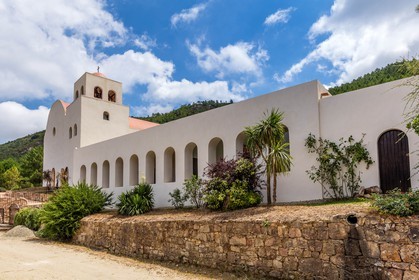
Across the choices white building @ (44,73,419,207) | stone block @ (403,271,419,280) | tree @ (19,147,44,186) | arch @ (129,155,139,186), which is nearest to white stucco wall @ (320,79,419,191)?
white building @ (44,73,419,207)

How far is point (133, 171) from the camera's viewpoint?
20.8 m

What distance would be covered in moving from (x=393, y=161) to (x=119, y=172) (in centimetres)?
1605

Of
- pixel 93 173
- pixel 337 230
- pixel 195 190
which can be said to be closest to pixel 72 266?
pixel 195 190

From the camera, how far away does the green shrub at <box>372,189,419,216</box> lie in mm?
7090

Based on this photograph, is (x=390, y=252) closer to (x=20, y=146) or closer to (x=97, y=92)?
(x=97, y=92)

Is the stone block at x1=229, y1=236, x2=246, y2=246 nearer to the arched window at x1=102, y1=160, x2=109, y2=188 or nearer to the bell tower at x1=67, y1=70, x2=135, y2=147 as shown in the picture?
the arched window at x1=102, y1=160, x2=109, y2=188

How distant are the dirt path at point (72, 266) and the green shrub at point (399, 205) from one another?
4200 millimetres

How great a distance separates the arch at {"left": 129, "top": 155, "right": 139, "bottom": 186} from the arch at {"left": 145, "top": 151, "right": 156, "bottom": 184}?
134cm

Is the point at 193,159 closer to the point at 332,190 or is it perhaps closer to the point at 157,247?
the point at 157,247

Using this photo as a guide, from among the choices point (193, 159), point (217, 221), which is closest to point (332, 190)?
point (217, 221)

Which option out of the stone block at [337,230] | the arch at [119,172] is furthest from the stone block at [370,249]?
the arch at [119,172]

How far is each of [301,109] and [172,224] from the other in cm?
619

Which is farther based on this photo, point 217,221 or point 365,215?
point 217,221

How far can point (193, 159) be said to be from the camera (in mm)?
18438
